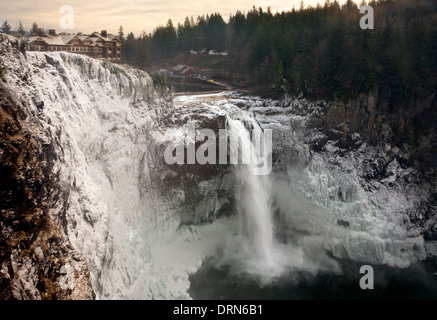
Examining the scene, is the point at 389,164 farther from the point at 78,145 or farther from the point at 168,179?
the point at 78,145

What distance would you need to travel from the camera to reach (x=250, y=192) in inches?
1038

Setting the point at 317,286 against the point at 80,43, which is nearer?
the point at 317,286

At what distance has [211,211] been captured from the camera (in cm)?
2734

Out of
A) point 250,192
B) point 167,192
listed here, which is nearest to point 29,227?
point 167,192

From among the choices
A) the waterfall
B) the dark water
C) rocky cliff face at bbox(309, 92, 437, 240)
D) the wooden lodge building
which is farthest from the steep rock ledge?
rocky cliff face at bbox(309, 92, 437, 240)

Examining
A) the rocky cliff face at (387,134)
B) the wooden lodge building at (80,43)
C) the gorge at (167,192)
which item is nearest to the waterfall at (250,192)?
the gorge at (167,192)

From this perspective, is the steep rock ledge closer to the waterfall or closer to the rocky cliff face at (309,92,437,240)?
the waterfall

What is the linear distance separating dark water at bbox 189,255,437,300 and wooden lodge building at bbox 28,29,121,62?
1917cm

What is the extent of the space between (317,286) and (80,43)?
2516 cm

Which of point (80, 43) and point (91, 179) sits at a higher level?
point (80, 43)

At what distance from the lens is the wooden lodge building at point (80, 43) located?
24.0 meters

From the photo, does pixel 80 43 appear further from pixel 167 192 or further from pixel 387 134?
pixel 387 134

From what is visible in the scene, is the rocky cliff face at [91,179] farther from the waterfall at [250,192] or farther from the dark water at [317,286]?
the dark water at [317,286]

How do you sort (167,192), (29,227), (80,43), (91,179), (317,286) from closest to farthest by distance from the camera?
1. (29,227)
2. (91,179)
3. (317,286)
4. (167,192)
5. (80,43)
